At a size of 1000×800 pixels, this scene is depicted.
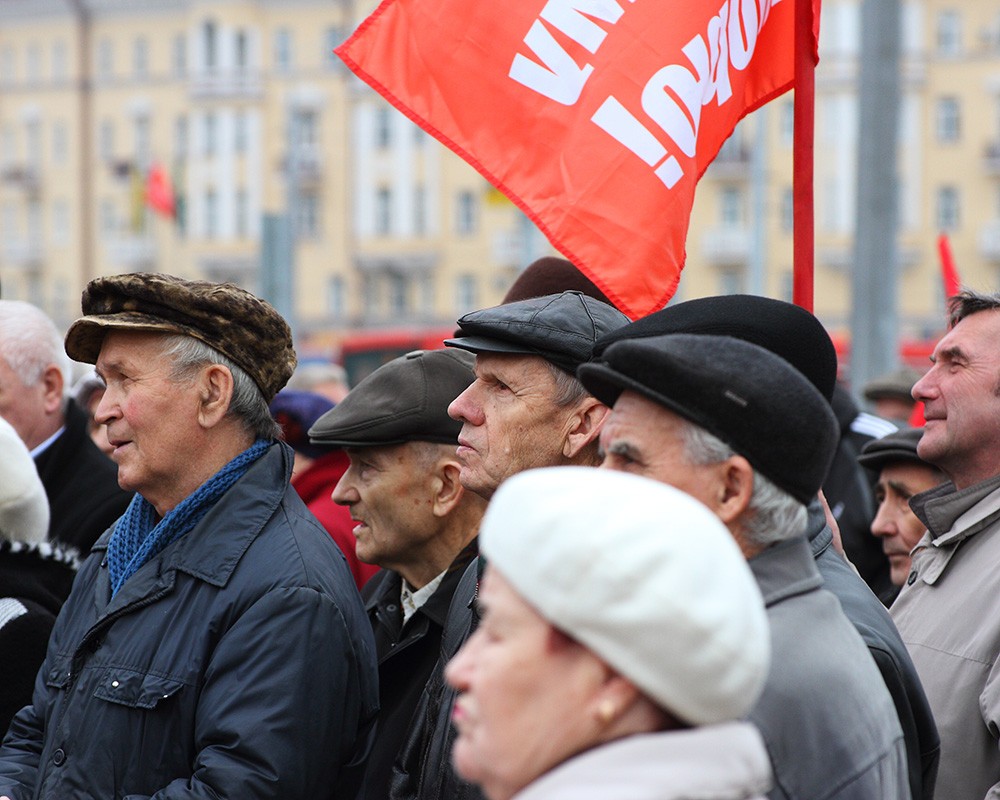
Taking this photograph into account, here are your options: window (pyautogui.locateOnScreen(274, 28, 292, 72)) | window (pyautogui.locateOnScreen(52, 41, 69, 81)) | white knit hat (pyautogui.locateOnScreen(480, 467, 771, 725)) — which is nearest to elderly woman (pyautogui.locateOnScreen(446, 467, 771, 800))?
white knit hat (pyautogui.locateOnScreen(480, 467, 771, 725))

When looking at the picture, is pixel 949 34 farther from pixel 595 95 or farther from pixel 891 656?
pixel 891 656

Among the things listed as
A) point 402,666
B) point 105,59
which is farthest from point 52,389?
point 105,59

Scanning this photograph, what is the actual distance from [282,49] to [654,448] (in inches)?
2255

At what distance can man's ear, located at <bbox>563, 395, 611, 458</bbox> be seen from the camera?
3348 millimetres

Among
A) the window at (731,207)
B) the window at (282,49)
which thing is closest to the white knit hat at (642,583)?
the window at (731,207)

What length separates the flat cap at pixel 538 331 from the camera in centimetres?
333

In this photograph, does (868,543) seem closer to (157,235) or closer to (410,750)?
(410,750)

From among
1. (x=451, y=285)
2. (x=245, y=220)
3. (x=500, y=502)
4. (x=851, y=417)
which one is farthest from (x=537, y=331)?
(x=245, y=220)

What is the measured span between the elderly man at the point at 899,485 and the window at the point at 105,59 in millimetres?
59120

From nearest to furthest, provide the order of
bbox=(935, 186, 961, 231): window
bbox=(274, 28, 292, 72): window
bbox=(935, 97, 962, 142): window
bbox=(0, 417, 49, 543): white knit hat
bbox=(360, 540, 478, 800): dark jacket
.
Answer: bbox=(360, 540, 478, 800): dark jacket, bbox=(0, 417, 49, 543): white knit hat, bbox=(935, 186, 961, 231): window, bbox=(935, 97, 962, 142): window, bbox=(274, 28, 292, 72): window

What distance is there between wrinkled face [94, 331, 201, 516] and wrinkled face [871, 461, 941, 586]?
2.73 metres

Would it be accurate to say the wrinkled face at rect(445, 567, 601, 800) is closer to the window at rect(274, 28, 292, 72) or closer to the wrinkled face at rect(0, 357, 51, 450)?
the wrinkled face at rect(0, 357, 51, 450)

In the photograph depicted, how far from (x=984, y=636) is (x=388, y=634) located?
1526mm

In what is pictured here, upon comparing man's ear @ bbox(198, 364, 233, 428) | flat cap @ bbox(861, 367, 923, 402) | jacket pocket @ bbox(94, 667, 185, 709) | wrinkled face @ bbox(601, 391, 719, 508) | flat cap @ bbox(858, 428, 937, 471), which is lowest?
flat cap @ bbox(861, 367, 923, 402)
